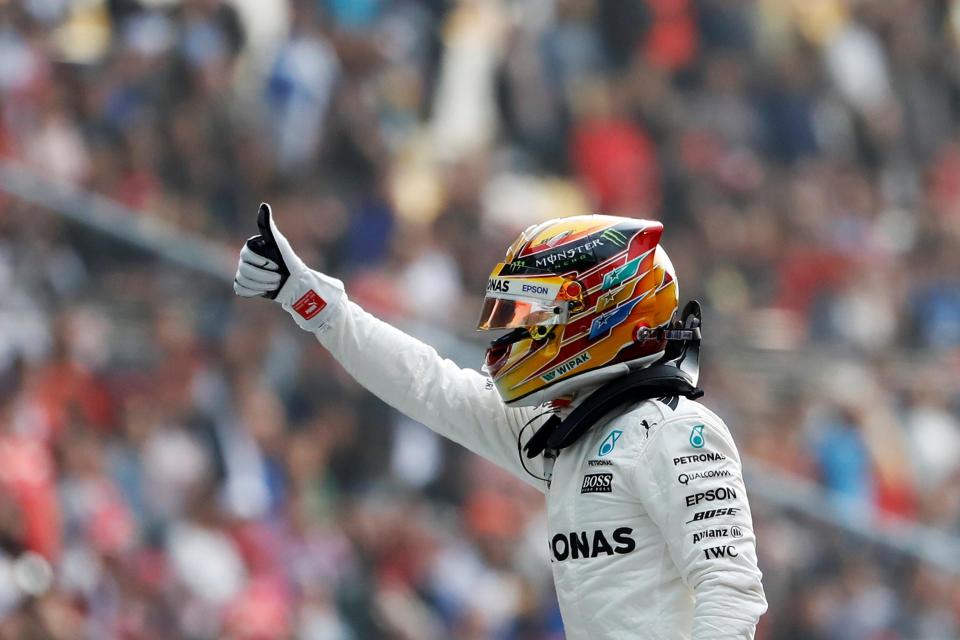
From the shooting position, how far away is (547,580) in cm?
877

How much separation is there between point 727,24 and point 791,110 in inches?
35.2

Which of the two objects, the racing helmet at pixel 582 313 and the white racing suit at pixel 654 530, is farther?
the racing helmet at pixel 582 313

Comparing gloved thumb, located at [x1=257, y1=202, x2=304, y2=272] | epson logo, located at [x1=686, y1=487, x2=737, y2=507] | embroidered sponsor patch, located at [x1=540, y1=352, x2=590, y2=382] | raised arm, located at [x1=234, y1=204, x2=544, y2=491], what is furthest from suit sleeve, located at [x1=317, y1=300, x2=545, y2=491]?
epson logo, located at [x1=686, y1=487, x2=737, y2=507]

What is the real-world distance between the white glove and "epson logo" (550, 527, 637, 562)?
2.95 ft

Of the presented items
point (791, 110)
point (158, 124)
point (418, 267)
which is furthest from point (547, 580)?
point (791, 110)

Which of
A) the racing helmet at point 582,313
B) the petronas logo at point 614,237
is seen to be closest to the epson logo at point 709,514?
the racing helmet at point 582,313

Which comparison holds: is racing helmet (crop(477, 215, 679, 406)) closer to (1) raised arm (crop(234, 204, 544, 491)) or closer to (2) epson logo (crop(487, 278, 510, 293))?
(2) epson logo (crop(487, 278, 510, 293))

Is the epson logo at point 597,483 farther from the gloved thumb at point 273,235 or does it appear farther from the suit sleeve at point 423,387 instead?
the gloved thumb at point 273,235

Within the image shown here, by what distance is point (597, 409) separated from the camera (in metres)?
4.21

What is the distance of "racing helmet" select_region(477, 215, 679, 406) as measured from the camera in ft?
14.1

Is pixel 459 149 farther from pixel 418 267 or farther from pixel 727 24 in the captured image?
pixel 727 24

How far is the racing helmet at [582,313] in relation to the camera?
430cm

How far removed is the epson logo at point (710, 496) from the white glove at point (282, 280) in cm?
114

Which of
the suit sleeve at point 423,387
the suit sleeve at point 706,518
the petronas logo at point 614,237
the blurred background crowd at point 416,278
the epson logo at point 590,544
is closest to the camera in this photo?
the suit sleeve at point 706,518
